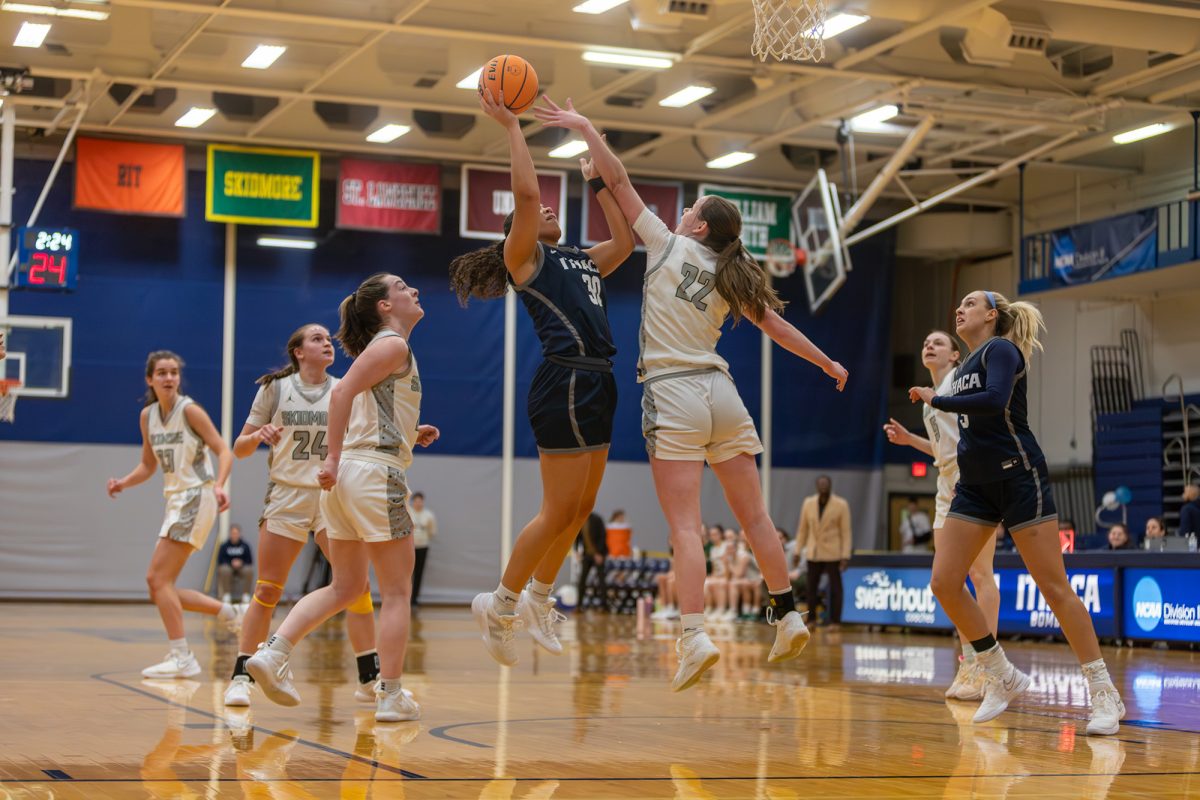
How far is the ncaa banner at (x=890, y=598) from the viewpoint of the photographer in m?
16.6

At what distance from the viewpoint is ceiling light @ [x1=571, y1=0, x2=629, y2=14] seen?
16.5 meters

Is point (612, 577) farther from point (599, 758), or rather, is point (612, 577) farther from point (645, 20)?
point (599, 758)

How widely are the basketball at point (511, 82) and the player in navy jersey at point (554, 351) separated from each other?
0.14 feet

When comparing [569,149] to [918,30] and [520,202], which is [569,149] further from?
[520,202]

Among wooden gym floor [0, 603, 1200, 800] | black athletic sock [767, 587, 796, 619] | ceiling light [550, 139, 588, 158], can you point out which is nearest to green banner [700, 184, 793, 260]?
ceiling light [550, 139, 588, 158]

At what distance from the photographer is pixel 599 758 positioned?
227 inches

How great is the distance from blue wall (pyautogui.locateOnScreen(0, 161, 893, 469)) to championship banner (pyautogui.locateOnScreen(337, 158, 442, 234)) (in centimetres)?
82

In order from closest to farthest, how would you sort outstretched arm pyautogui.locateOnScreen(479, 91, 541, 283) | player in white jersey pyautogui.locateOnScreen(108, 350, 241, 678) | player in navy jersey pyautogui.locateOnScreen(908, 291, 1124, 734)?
outstretched arm pyautogui.locateOnScreen(479, 91, 541, 283) < player in navy jersey pyautogui.locateOnScreen(908, 291, 1124, 734) < player in white jersey pyautogui.locateOnScreen(108, 350, 241, 678)

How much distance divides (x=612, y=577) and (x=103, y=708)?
1534 cm

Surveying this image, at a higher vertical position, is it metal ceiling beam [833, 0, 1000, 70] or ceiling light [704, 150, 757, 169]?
metal ceiling beam [833, 0, 1000, 70]

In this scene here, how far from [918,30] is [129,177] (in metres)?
11.9

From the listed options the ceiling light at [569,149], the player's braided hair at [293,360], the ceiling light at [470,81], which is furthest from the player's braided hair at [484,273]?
the ceiling light at [569,149]

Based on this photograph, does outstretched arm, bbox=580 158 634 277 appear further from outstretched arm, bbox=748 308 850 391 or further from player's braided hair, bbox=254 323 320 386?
player's braided hair, bbox=254 323 320 386

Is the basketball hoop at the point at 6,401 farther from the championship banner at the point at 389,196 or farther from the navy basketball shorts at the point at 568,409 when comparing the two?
the navy basketball shorts at the point at 568,409
